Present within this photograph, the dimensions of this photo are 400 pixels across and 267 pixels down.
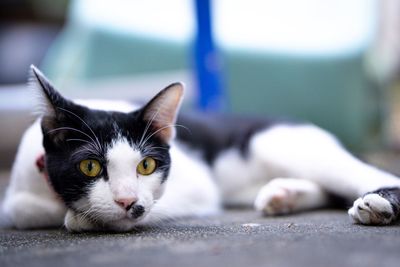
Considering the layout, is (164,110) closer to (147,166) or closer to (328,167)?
(147,166)

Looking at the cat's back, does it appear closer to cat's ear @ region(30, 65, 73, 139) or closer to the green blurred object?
cat's ear @ region(30, 65, 73, 139)

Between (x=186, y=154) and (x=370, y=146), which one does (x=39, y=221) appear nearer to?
(x=186, y=154)

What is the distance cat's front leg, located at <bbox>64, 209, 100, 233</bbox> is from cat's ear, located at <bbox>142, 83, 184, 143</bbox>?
29 centimetres

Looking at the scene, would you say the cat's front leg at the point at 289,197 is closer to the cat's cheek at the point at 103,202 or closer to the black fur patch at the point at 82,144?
the black fur patch at the point at 82,144

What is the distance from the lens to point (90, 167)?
1197mm

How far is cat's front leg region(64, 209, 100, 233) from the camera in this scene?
49.3 inches

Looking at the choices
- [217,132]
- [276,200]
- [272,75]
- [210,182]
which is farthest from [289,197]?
[272,75]

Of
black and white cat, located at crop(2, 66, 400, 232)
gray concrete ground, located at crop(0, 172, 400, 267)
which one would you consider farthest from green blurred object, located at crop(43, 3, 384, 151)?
gray concrete ground, located at crop(0, 172, 400, 267)

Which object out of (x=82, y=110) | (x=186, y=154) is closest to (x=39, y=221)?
(x=82, y=110)

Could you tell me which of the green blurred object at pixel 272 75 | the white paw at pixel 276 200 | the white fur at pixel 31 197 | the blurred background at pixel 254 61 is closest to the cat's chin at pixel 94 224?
the white fur at pixel 31 197

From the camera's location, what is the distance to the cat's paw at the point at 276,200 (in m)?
1.53

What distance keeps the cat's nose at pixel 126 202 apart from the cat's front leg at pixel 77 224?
149mm

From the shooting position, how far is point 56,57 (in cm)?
396

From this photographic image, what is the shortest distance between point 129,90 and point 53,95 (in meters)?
1.88
